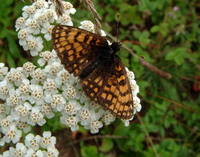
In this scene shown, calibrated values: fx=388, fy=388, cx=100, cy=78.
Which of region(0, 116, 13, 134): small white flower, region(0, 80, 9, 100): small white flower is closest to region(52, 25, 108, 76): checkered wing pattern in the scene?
region(0, 80, 9, 100): small white flower

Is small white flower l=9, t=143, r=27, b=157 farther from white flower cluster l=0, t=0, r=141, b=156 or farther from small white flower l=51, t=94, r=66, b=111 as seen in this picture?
small white flower l=51, t=94, r=66, b=111

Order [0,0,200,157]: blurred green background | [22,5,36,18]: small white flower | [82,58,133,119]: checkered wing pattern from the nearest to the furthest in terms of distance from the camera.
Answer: [82,58,133,119]: checkered wing pattern, [22,5,36,18]: small white flower, [0,0,200,157]: blurred green background

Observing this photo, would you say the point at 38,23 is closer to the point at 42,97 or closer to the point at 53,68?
the point at 53,68

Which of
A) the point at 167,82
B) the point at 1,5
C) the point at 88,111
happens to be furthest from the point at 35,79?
the point at 167,82

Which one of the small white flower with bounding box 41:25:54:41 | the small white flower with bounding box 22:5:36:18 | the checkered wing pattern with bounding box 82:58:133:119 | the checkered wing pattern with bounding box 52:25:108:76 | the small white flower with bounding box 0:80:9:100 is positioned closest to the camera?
the checkered wing pattern with bounding box 82:58:133:119

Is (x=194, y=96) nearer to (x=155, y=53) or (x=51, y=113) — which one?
(x=155, y=53)

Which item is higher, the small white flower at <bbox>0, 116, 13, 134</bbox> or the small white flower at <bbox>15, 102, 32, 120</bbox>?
the small white flower at <bbox>15, 102, 32, 120</bbox>

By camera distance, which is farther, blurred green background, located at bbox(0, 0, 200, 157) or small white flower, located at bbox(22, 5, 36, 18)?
blurred green background, located at bbox(0, 0, 200, 157)

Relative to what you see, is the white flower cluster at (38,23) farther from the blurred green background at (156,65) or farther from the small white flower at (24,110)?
the blurred green background at (156,65)
